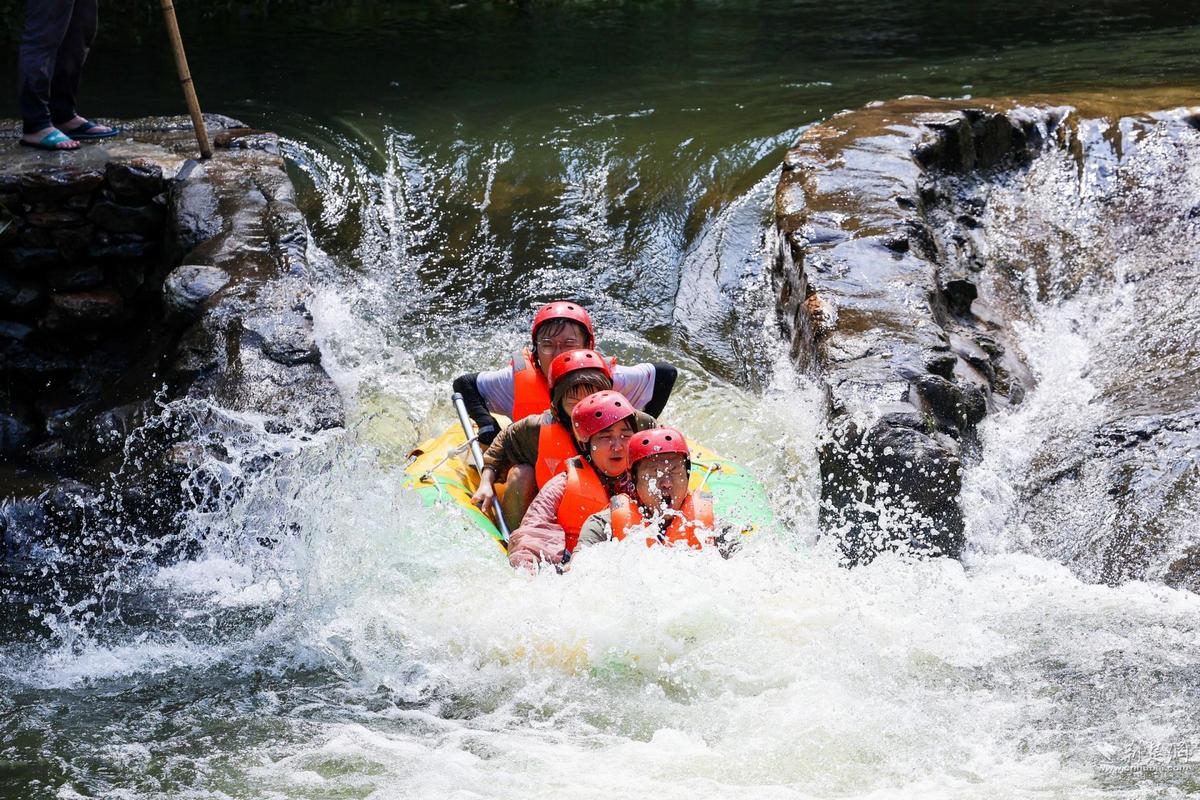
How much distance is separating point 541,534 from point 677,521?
582 mm

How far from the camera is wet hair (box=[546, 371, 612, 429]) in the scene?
5.40 metres

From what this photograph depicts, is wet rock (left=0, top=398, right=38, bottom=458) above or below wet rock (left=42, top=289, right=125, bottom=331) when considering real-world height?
below

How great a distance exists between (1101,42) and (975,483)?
769cm

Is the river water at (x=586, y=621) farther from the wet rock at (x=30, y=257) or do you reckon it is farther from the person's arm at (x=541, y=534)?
the wet rock at (x=30, y=257)

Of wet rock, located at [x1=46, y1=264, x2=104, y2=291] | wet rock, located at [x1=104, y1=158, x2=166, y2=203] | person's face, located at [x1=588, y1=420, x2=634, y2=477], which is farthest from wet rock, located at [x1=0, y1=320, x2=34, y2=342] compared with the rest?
person's face, located at [x1=588, y1=420, x2=634, y2=477]

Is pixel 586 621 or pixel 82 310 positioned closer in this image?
pixel 586 621

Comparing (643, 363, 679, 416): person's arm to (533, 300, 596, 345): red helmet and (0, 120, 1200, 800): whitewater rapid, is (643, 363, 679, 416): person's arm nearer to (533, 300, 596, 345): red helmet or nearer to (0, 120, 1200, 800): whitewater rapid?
(533, 300, 596, 345): red helmet

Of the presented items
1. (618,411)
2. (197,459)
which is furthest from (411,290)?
(618,411)

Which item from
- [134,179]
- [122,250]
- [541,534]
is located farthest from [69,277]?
[541,534]

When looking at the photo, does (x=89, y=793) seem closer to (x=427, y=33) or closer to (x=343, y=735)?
(x=343, y=735)

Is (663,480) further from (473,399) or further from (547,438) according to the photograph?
(473,399)

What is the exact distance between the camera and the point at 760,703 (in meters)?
3.98

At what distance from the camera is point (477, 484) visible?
226 inches

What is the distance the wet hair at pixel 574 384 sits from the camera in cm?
540
